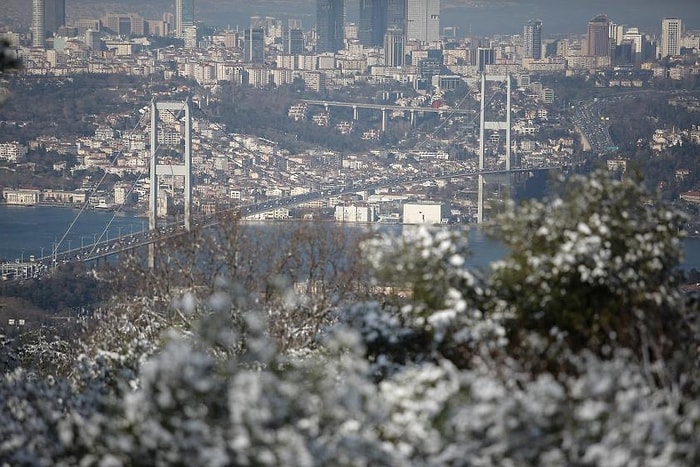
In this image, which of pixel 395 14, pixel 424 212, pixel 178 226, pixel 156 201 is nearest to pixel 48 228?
pixel 156 201

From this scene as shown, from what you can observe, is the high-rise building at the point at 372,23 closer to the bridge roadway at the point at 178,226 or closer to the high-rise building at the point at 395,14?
the high-rise building at the point at 395,14

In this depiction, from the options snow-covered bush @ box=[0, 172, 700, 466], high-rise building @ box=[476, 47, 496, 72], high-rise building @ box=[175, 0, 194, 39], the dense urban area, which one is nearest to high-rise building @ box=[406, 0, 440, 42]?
high-rise building @ box=[476, 47, 496, 72]

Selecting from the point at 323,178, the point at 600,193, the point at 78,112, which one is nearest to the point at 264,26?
the point at 78,112

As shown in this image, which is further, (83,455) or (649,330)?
(649,330)

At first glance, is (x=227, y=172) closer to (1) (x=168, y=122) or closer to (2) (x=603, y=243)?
(1) (x=168, y=122)

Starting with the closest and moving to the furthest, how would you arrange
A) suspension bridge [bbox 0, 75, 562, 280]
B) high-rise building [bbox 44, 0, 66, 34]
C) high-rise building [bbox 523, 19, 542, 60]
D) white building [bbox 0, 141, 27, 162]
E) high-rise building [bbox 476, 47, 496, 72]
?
suspension bridge [bbox 0, 75, 562, 280], white building [bbox 0, 141, 27, 162], high-rise building [bbox 44, 0, 66, 34], high-rise building [bbox 523, 19, 542, 60], high-rise building [bbox 476, 47, 496, 72]

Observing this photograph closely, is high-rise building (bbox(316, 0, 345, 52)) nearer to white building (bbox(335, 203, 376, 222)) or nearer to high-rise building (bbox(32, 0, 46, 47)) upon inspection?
high-rise building (bbox(32, 0, 46, 47))

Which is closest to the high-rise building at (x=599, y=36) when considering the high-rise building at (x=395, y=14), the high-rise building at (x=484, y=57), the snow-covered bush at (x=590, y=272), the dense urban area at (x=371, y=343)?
the high-rise building at (x=484, y=57)
